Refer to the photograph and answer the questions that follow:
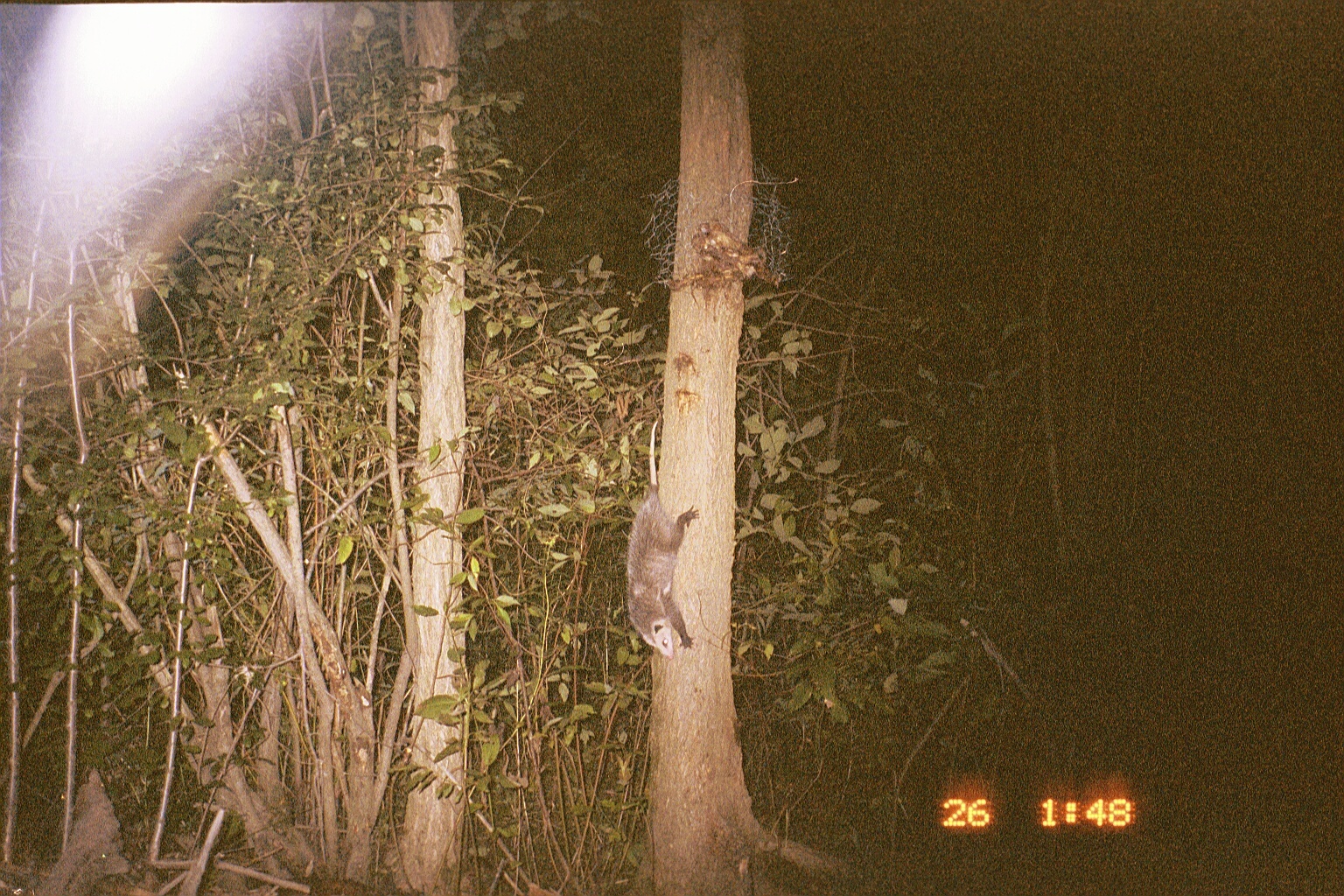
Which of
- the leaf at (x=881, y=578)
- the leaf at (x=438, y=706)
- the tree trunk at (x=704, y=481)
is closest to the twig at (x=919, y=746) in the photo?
the leaf at (x=881, y=578)

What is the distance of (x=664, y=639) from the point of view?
269 centimetres

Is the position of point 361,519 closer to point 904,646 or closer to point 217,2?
point 217,2

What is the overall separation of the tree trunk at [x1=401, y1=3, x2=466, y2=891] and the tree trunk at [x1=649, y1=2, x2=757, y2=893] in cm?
77

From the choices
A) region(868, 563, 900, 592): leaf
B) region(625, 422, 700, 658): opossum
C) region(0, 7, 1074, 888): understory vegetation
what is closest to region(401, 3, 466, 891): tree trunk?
region(0, 7, 1074, 888): understory vegetation

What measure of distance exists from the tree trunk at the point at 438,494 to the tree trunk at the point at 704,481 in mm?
768

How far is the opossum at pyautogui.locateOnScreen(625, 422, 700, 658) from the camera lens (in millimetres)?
2680

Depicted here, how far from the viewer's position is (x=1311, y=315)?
4.89 meters

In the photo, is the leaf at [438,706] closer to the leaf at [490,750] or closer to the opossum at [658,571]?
the leaf at [490,750]

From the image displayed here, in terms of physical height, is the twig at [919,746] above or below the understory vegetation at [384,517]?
below

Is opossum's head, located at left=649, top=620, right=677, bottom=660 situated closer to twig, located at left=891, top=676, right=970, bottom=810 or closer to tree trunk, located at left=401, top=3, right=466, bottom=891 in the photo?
tree trunk, located at left=401, top=3, right=466, bottom=891

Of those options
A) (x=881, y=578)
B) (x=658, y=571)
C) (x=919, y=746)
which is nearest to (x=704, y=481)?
(x=658, y=571)

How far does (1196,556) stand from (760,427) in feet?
10.8

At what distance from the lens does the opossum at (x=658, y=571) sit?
2.68 meters

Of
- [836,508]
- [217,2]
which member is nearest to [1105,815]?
[836,508]
